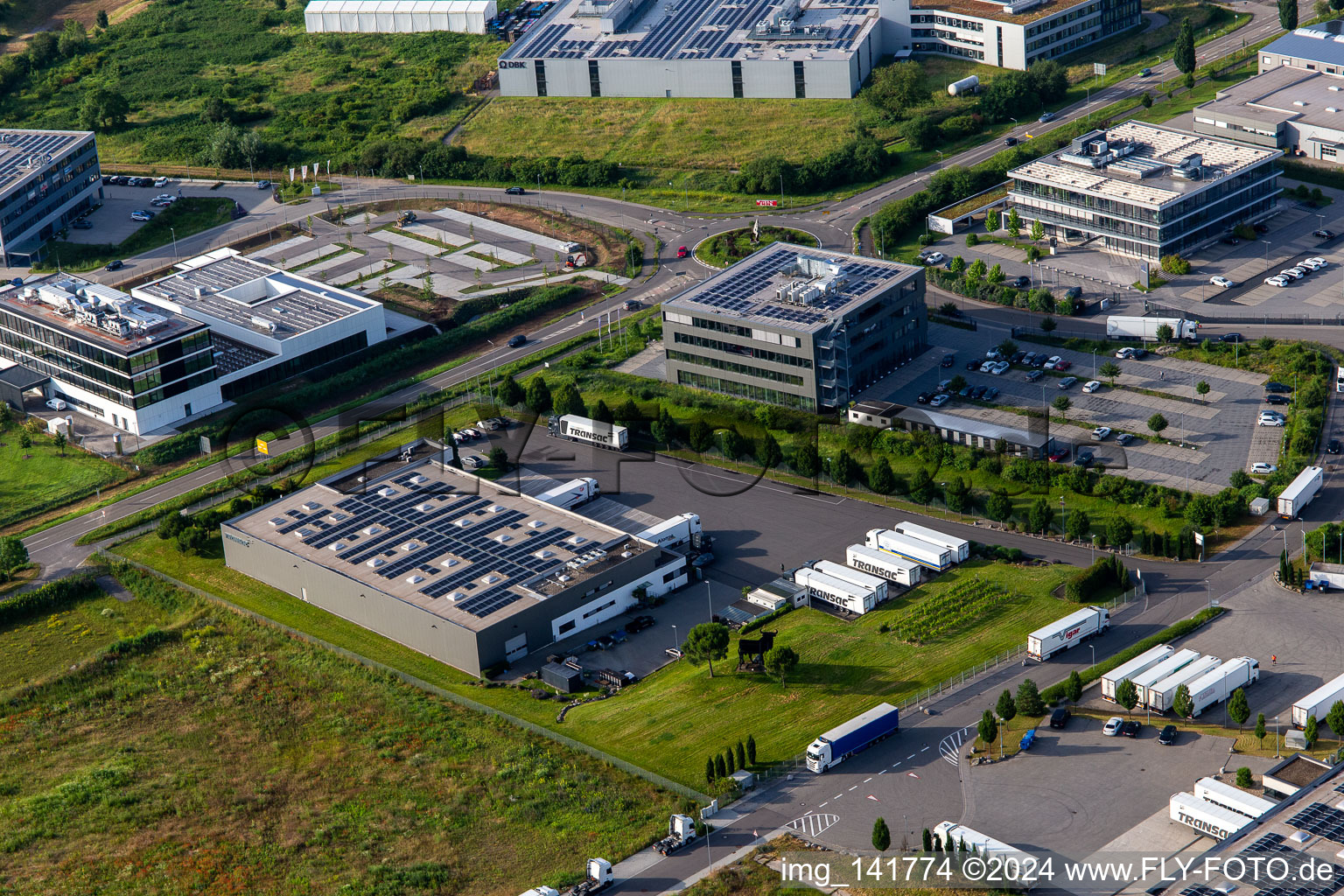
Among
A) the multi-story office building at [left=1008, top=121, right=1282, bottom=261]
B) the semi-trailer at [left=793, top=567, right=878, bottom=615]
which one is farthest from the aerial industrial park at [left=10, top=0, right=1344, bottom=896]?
the multi-story office building at [left=1008, top=121, right=1282, bottom=261]

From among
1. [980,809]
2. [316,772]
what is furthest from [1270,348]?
[316,772]

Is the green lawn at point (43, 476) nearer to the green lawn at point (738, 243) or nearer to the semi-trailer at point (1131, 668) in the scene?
the green lawn at point (738, 243)

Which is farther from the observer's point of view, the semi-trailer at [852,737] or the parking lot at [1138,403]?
the parking lot at [1138,403]

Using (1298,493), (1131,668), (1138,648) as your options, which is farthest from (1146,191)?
(1131,668)

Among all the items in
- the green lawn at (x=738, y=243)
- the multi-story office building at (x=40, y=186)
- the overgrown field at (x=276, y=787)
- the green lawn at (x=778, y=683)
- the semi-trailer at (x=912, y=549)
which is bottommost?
the overgrown field at (x=276, y=787)

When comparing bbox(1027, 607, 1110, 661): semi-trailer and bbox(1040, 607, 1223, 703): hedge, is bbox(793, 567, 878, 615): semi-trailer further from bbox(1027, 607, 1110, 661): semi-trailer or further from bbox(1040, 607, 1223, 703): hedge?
bbox(1040, 607, 1223, 703): hedge

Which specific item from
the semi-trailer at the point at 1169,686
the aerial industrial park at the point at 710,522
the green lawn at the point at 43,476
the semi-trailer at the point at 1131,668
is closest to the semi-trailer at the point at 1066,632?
the aerial industrial park at the point at 710,522

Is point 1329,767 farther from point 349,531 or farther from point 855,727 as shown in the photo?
point 349,531

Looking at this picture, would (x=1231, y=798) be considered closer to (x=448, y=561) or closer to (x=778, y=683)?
(x=778, y=683)
